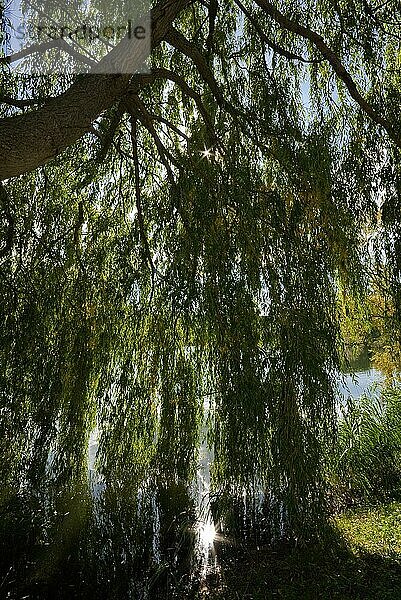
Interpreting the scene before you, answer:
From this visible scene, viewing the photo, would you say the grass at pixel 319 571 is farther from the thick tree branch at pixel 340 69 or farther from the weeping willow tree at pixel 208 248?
the thick tree branch at pixel 340 69

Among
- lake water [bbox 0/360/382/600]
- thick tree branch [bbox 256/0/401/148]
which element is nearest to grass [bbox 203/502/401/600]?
lake water [bbox 0/360/382/600]

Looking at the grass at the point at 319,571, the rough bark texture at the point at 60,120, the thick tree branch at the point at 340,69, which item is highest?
the thick tree branch at the point at 340,69

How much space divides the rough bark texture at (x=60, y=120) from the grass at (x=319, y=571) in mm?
1949

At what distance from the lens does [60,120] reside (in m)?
1.76

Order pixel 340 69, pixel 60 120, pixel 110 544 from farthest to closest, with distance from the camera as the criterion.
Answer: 1. pixel 110 544
2. pixel 340 69
3. pixel 60 120

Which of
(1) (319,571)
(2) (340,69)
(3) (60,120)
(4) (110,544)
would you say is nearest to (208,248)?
(3) (60,120)

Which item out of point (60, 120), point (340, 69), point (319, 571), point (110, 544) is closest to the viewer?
point (60, 120)

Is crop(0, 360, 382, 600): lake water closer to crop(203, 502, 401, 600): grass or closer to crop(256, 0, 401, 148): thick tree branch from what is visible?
crop(203, 502, 401, 600): grass

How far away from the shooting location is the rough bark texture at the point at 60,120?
1.64m

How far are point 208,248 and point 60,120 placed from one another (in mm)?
690

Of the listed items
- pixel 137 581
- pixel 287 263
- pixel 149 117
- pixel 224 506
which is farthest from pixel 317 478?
pixel 149 117

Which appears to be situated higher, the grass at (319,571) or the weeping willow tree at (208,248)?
the weeping willow tree at (208,248)

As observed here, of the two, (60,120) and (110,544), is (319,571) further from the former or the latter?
(60,120)

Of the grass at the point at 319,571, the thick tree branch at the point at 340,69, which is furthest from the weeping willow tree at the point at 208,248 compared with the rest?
the grass at the point at 319,571
